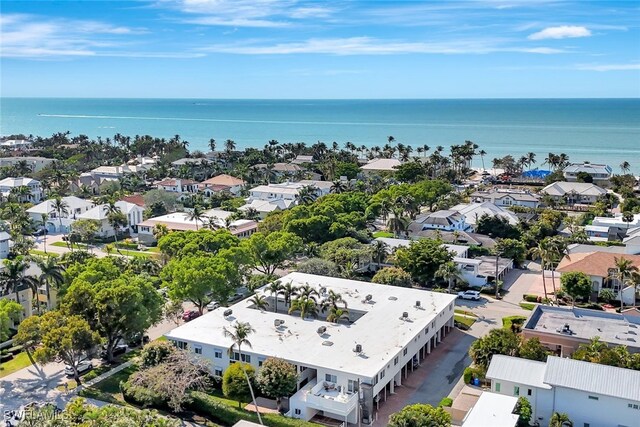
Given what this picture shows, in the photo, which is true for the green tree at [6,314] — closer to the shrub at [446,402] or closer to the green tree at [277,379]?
the green tree at [277,379]

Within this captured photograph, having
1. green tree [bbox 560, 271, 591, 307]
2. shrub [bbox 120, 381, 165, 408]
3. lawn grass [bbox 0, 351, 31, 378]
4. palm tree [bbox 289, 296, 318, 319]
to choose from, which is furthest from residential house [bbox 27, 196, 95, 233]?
green tree [bbox 560, 271, 591, 307]

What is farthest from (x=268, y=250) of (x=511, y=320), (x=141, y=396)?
(x=141, y=396)

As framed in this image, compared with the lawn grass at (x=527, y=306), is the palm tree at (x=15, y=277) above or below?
above

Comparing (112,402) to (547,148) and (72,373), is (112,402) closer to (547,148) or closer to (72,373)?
(72,373)

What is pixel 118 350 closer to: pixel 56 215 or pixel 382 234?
pixel 382 234

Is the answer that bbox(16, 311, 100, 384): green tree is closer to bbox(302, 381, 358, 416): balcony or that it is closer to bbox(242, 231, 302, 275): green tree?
bbox(302, 381, 358, 416): balcony

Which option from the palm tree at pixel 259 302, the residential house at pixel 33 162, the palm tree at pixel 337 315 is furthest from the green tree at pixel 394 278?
the residential house at pixel 33 162
